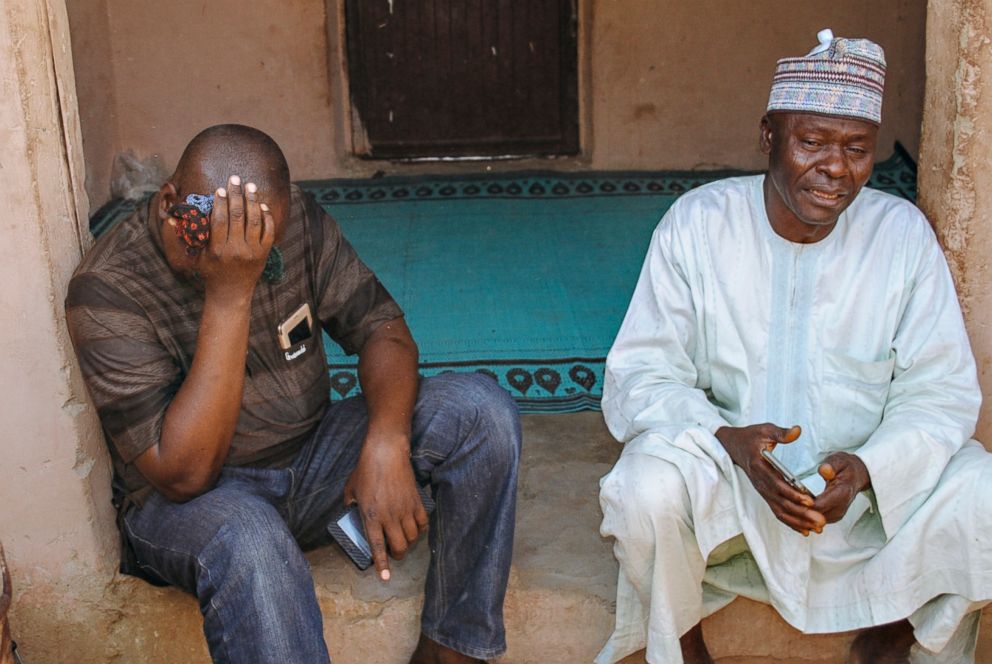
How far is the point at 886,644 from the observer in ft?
9.32

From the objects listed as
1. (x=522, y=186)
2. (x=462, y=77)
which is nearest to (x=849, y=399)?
(x=522, y=186)

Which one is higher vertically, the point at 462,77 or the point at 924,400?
the point at 462,77

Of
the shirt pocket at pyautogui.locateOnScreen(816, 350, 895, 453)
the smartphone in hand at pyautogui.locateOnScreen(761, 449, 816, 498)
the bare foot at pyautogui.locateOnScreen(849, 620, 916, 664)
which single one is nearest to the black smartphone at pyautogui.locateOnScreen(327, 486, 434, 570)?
the smartphone in hand at pyautogui.locateOnScreen(761, 449, 816, 498)

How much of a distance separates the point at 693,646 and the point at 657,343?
705 millimetres

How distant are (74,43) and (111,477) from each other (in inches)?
132

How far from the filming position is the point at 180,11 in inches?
247

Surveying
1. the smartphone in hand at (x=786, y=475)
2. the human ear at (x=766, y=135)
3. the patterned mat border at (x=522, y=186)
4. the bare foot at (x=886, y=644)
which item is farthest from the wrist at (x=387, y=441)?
the patterned mat border at (x=522, y=186)

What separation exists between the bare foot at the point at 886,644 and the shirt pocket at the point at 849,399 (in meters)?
0.43

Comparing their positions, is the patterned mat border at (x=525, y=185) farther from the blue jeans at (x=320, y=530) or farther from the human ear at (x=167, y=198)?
the human ear at (x=167, y=198)

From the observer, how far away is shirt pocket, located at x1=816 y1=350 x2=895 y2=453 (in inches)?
110


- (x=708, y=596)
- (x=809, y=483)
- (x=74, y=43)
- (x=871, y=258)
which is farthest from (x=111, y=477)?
(x=74, y=43)

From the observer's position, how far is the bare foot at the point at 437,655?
110 inches

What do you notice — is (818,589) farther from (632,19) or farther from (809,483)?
(632,19)

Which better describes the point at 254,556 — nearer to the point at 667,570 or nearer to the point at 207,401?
the point at 207,401
